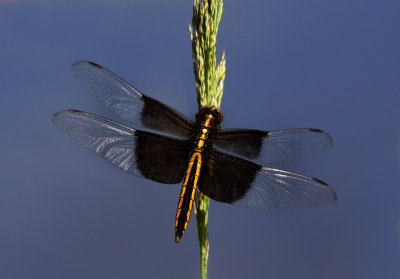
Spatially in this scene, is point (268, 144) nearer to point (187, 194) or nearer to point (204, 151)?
point (204, 151)

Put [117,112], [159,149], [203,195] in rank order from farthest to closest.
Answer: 1. [117,112]
2. [159,149]
3. [203,195]

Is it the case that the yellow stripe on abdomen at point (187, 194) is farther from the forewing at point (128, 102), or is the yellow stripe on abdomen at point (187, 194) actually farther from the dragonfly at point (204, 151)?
the forewing at point (128, 102)

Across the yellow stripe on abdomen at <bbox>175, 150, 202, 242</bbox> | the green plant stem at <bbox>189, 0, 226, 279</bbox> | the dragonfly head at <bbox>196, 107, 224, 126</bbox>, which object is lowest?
Answer: the yellow stripe on abdomen at <bbox>175, 150, 202, 242</bbox>

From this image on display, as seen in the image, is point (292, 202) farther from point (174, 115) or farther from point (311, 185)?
point (174, 115)

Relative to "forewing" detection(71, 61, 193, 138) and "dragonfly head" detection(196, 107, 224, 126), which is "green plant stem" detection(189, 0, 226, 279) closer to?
"dragonfly head" detection(196, 107, 224, 126)

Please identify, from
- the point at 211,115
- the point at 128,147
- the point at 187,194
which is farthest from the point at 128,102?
the point at 187,194

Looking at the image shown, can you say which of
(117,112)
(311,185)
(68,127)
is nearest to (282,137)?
(311,185)

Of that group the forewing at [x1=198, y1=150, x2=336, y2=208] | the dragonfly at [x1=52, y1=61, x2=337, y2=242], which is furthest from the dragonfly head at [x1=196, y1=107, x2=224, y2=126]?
the forewing at [x1=198, y1=150, x2=336, y2=208]
